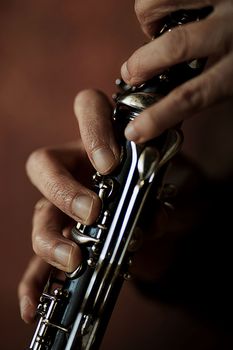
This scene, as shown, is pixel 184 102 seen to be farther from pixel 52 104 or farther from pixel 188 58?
pixel 52 104

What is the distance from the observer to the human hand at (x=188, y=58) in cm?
51

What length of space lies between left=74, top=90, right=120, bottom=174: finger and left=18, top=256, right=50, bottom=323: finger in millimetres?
277

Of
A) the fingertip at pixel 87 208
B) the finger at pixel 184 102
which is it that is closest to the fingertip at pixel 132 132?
the finger at pixel 184 102

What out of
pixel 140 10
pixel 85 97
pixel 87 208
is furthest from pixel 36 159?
pixel 140 10

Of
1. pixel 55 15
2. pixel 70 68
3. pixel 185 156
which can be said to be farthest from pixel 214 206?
pixel 55 15

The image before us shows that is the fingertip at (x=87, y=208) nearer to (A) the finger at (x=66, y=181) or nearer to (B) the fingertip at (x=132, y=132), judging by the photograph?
(A) the finger at (x=66, y=181)

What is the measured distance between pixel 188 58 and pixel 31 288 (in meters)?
0.48

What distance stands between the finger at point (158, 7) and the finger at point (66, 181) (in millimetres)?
223

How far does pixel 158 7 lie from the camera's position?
0.56 m

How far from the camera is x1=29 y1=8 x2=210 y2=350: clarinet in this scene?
0.59m

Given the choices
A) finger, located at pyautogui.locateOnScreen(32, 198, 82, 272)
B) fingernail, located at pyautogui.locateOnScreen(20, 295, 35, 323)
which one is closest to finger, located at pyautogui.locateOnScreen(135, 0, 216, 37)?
finger, located at pyautogui.locateOnScreen(32, 198, 82, 272)

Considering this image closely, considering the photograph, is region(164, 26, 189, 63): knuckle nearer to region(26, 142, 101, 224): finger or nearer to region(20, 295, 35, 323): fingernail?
region(26, 142, 101, 224): finger

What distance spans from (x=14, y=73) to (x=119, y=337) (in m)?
0.66

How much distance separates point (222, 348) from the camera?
1.11 m
